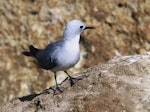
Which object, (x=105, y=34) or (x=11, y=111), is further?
(x=105, y=34)

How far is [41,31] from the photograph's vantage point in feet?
34.4

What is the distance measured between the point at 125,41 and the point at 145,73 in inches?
146

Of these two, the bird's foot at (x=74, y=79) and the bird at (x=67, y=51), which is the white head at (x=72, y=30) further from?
the bird's foot at (x=74, y=79)

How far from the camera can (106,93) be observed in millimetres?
6340

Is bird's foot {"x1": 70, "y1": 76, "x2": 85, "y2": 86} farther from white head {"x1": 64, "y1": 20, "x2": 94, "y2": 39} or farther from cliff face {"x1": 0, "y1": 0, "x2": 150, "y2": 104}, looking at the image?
cliff face {"x1": 0, "y1": 0, "x2": 150, "y2": 104}

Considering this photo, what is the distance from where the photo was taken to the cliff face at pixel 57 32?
1034 centimetres

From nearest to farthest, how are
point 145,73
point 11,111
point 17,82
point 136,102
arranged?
point 136,102 < point 145,73 < point 11,111 < point 17,82

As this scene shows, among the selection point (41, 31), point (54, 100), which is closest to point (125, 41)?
point (41, 31)

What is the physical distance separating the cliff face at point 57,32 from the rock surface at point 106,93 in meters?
2.93

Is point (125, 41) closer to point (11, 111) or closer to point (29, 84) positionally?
point (29, 84)

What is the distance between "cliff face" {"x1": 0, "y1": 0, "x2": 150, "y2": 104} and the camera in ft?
33.9

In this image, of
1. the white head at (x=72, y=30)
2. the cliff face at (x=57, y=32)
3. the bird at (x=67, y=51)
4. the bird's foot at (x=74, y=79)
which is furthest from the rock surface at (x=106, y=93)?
the cliff face at (x=57, y=32)

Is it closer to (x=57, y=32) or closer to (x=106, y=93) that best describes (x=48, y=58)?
(x=106, y=93)

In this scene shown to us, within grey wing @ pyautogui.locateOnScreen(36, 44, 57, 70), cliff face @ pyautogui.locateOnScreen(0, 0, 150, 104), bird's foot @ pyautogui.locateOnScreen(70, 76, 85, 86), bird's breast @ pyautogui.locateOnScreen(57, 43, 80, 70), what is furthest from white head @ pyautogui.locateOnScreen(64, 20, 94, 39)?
cliff face @ pyautogui.locateOnScreen(0, 0, 150, 104)
